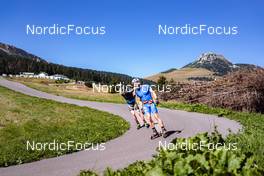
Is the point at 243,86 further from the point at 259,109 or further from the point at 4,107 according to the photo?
the point at 4,107

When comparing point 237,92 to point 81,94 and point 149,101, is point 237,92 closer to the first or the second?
point 149,101

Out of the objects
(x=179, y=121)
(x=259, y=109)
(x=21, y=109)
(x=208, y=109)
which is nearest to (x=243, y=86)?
(x=259, y=109)

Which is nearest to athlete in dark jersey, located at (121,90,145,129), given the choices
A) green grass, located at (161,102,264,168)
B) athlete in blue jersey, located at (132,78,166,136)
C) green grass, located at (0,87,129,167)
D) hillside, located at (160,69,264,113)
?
green grass, located at (0,87,129,167)

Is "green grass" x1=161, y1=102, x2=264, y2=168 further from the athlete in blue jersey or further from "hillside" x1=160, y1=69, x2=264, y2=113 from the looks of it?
the athlete in blue jersey

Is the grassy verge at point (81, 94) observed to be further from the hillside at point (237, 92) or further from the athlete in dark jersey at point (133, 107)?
the athlete in dark jersey at point (133, 107)

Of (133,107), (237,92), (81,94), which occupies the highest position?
(81,94)

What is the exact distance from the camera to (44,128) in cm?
1925

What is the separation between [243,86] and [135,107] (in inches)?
461

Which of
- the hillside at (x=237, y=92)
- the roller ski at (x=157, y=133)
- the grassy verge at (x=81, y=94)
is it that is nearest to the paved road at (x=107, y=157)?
the roller ski at (x=157, y=133)

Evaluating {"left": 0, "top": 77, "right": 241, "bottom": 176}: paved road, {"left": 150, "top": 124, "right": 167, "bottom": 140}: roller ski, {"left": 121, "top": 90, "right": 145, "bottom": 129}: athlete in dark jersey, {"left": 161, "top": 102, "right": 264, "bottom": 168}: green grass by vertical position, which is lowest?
{"left": 0, "top": 77, "right": 241, "bottom": 176}: paved road

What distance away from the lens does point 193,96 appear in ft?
105

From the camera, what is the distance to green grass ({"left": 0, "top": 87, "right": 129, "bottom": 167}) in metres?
13.9

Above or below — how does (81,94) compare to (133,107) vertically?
above

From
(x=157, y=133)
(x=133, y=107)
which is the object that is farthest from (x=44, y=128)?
(x=157, y=133)
